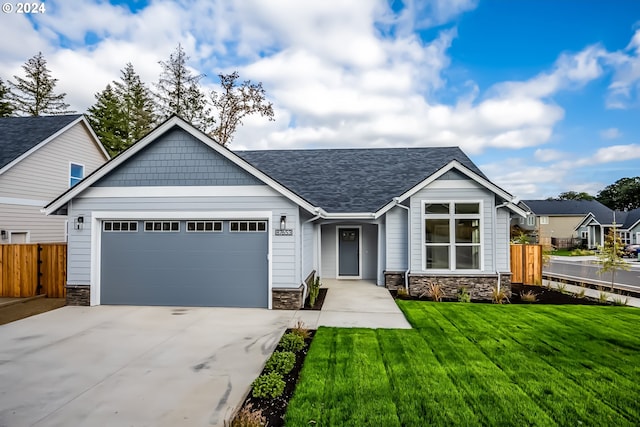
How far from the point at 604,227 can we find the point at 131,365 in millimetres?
48634

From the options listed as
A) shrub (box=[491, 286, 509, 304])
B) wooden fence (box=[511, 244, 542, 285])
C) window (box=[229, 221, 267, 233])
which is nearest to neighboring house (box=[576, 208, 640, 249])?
wooden fence (box=[511, 244, 542, 285])

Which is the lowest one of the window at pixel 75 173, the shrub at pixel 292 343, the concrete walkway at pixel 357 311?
the concrete walkway at pixel 357 311

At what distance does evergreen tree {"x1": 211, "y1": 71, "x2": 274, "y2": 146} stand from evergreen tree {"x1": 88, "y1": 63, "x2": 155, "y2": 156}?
424 inches

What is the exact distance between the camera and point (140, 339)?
677 centimetres

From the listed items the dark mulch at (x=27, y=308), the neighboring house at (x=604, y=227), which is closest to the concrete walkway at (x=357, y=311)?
the dark mulch at (x=27, y=308)

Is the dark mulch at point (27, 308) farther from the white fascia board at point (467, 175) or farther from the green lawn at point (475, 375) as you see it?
the white fascia board at point (467, 175)

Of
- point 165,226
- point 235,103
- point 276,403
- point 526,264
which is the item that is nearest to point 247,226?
point 165,226

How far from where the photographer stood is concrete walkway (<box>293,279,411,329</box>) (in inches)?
311

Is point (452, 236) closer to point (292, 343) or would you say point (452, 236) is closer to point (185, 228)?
point (292, 343)

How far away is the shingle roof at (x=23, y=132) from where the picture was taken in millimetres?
13508

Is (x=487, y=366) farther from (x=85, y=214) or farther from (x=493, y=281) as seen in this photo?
(x=85, y=214)

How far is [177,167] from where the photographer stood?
9523mm

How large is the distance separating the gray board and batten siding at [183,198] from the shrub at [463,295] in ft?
16.7
